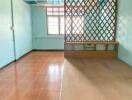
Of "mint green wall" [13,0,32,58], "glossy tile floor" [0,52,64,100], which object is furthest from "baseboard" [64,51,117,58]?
"mint green wall" [13,0,32,58]

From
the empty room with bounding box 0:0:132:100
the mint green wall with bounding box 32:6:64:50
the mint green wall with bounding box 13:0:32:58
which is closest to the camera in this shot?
the empty room with bounding box 0:0:132:100

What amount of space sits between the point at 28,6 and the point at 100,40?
17.4 feet

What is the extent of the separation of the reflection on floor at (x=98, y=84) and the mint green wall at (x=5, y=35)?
3.07 meters

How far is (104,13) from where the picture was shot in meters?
3.98

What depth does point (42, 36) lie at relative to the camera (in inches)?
350

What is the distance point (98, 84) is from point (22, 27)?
5.83 meters

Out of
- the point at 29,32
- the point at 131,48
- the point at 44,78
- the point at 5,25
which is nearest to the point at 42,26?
the point at 29,32

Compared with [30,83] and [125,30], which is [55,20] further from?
[125,30]

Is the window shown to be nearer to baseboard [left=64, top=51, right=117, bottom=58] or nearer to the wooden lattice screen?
the wooden lattice screen

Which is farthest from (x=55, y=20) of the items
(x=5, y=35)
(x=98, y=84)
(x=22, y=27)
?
(x=98, y=84)

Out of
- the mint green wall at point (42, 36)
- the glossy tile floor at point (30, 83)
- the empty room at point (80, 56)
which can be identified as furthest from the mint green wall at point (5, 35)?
the mint green wall at point (42, 36)

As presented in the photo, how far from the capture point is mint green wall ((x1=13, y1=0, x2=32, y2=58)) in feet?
21.4

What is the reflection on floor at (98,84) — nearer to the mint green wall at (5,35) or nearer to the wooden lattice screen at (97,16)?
the wooden lattice screen at (97,16)

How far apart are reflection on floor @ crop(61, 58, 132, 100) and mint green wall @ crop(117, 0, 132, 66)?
0.48 m
